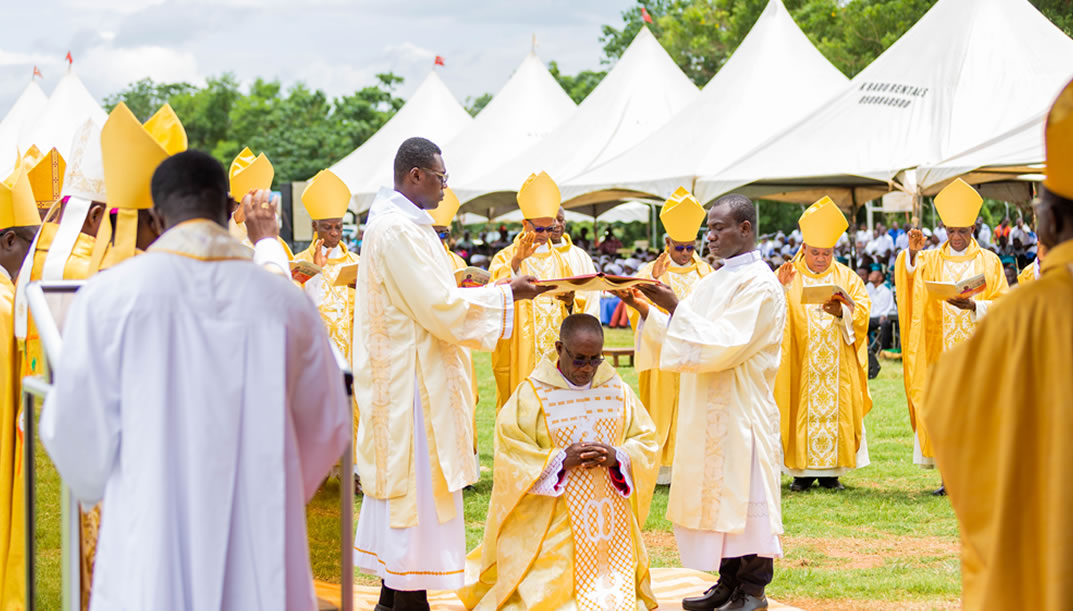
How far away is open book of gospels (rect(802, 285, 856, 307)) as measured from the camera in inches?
349

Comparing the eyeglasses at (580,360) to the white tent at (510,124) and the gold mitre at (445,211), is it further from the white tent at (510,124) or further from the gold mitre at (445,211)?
the white tent at (510,124)

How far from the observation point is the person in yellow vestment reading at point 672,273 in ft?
29.8

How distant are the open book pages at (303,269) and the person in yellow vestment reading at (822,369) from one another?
151 inches

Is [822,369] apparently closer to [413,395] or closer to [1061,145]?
[413,395]

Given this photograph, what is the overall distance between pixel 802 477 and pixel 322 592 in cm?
682

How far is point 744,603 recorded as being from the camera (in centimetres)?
594

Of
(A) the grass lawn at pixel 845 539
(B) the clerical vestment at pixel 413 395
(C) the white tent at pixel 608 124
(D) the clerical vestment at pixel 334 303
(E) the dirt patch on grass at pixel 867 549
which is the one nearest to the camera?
(A) the grass lawn at pixel 845 539

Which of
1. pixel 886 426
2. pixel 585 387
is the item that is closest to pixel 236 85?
pixel 886 426

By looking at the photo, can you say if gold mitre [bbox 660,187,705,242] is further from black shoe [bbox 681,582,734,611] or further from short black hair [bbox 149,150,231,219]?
short black hair [bbox 149,150,231,219]

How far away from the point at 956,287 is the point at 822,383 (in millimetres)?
1887

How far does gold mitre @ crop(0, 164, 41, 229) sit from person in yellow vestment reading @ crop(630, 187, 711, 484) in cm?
452

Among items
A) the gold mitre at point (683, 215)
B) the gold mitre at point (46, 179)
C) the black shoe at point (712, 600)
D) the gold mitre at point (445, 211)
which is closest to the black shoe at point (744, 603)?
the black shoe at point (712, 600)

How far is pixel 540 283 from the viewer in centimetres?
540

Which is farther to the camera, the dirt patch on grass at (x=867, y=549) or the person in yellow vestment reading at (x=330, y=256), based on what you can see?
the person in yellow vestment reading at (x=330, y=256)
